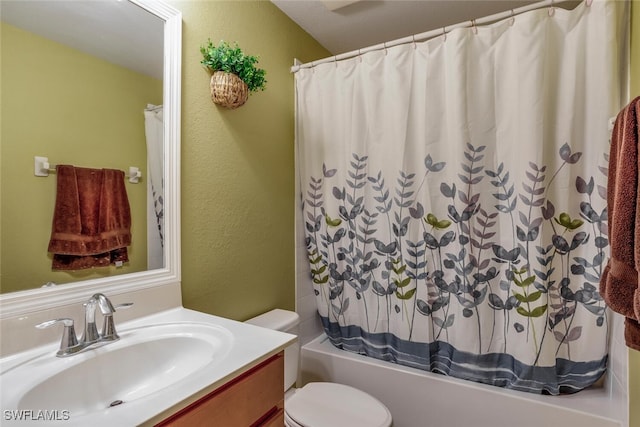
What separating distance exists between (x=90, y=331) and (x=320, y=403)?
0.98 metres

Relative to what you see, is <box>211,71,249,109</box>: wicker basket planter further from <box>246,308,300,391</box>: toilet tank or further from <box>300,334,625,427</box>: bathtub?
<box>300,334,625,427</box>: bathtub

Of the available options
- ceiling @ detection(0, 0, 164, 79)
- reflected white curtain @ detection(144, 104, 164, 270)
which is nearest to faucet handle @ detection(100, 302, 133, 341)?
reflected white curtain @ detection(144, 104, 164, 270)

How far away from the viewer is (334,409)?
1389 millimetres

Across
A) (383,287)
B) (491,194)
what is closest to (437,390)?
(383,287)

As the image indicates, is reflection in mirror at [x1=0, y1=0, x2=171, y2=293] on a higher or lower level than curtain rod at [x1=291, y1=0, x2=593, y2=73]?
lower

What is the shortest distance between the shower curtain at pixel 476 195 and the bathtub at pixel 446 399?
70 millimetres

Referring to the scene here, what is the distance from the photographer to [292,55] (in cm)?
194

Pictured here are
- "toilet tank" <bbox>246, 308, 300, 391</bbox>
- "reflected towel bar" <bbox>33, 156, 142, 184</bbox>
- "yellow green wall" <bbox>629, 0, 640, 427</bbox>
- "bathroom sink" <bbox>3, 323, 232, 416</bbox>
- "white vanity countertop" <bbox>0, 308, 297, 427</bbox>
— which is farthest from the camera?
"toilet tank" <bbox>246, 308, 300, 391</bbox>

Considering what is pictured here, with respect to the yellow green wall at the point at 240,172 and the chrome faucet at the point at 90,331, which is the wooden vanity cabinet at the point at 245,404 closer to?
the chrome faucet at the point at 90,331

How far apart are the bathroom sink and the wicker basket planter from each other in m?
0.88

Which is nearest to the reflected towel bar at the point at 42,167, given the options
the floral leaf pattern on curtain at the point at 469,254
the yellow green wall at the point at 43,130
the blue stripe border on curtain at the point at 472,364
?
the yellow green wall at the point at 43,130

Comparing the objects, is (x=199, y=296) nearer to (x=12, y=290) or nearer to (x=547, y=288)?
(x=12, y=290)

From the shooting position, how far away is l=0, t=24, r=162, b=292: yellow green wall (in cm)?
82

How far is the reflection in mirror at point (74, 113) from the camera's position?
2.73 ft
